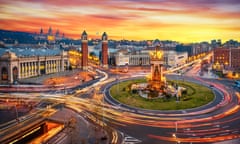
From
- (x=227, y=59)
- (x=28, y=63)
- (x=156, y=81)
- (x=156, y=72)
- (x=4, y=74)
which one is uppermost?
(x=227, y=59)

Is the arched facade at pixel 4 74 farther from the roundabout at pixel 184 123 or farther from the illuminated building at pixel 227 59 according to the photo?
the illuminated building at pixel 227 59

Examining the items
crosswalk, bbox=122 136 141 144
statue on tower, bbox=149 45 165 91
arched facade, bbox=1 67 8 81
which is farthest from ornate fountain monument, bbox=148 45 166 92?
arched facade, bbox=1 67 8 81

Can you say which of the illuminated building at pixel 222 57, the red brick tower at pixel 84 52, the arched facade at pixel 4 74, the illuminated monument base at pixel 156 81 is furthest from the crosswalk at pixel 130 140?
the illuminated building at pixel 222 57

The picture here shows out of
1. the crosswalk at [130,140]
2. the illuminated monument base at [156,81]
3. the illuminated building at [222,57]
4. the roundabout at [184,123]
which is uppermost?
the illuminated building at [222,57]

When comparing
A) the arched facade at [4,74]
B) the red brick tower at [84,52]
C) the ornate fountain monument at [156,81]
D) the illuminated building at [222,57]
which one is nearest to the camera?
the ornate fountain monument at [156,81]

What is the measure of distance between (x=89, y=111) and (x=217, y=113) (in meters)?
23.7

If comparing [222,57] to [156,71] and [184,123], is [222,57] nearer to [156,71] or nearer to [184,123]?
[156,71]

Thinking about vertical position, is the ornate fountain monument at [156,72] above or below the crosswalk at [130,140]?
above

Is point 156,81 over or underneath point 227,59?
underneath

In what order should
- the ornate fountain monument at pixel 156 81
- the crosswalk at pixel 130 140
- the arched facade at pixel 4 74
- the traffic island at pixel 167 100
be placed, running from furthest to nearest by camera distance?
the arched facade at pixel 4 74, the ornate fountain monument at pixel 156 81, the traffic island at pixel 167 100, the crosswalk at pixel 130 140

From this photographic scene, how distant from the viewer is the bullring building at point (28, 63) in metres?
73.2

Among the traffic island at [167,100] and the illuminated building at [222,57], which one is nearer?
the traffic island at [167,100]

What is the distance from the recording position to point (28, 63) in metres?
80.8

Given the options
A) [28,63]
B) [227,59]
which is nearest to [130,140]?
[28,63]
